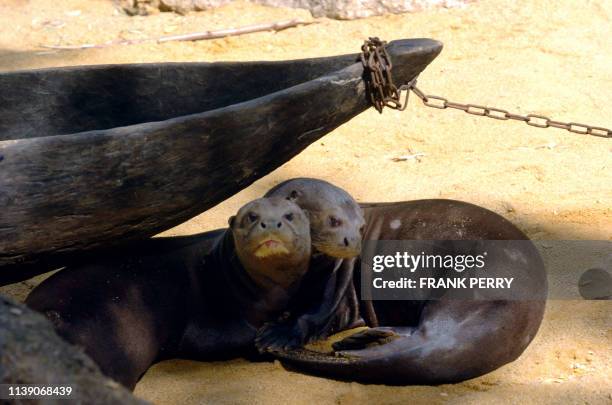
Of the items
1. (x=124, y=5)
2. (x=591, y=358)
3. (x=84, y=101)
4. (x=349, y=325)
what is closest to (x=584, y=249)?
(x=591, y=358)

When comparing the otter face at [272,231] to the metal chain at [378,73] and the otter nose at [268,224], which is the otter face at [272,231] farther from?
the metal chain at [378,73]

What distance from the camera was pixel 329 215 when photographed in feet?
12.6

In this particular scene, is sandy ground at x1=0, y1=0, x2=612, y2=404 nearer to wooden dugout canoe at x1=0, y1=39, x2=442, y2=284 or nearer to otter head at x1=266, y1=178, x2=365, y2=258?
otter head at x1=266, y1=178, x2=365, y2=258

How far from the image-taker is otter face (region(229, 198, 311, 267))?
11.7 feet

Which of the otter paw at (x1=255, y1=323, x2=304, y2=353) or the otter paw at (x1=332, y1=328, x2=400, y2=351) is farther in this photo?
the otter paw at (x1=255, y1=323, x2=304, y2=353)

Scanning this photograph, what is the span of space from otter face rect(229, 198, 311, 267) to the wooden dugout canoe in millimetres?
184

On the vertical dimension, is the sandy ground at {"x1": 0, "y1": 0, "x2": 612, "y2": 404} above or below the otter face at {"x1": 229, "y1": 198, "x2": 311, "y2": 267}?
below

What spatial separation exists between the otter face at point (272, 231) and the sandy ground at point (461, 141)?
1.45 ft

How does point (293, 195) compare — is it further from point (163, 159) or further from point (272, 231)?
point (163, 159)

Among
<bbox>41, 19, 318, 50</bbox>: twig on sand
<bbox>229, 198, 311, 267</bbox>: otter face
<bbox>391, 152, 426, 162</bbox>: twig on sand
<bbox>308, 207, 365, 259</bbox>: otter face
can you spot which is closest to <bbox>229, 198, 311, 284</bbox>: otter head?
<bbox>229, 198, 311, 267</bbox>: otter face

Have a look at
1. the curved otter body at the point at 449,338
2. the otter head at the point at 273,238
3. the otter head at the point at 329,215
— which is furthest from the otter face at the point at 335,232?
the curved otter body at the point at 449,338

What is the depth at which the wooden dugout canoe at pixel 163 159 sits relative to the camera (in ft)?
10.7

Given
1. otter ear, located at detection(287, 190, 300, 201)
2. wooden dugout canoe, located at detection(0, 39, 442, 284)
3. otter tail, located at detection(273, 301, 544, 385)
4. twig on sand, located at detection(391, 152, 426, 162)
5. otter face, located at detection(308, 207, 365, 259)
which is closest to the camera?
wooden dugout canoe, located at detection(0, 39, 442, 284)

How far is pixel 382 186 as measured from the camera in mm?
5102
